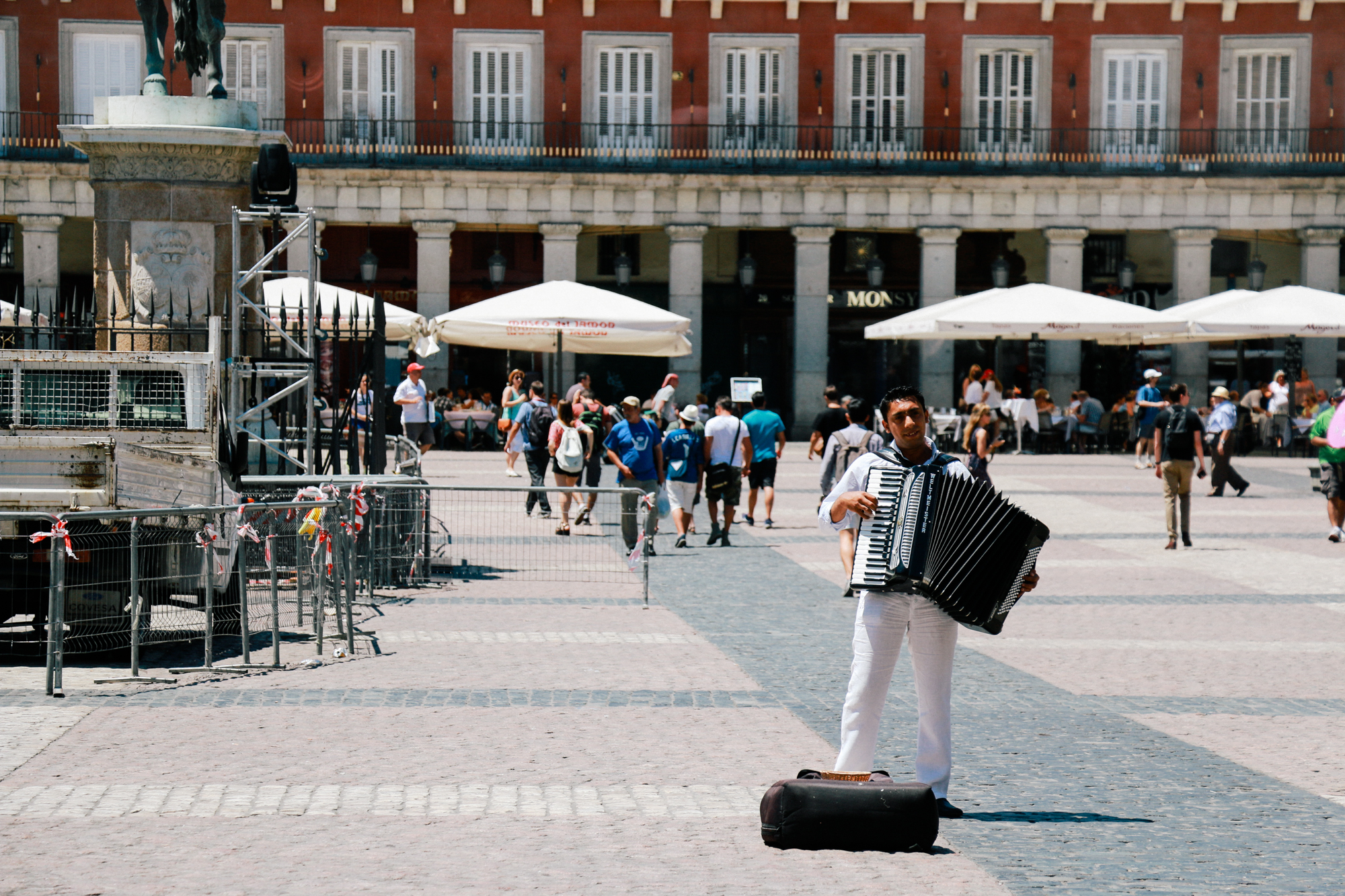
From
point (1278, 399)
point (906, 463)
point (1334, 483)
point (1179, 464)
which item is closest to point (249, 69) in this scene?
point (1278, 399)

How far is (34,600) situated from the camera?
10344 mm

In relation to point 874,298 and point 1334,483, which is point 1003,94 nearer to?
point 874,298

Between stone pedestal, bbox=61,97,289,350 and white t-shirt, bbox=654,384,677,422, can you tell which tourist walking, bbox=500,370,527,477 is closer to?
white t-shirt, bbox=654,384,677,422

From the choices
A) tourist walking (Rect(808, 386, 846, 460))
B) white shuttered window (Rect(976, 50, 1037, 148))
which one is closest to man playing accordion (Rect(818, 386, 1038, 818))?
tourist walking (Rect(808, 386, 846, 460))

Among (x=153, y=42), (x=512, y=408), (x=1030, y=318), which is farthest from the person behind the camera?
(x=1030, y=318)

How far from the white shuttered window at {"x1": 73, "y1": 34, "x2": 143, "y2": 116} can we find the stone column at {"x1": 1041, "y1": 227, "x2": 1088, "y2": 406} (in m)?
19.3

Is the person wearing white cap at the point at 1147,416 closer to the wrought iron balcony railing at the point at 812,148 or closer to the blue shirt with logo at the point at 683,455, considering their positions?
the wrought iron balcony railing at the point at 812,148

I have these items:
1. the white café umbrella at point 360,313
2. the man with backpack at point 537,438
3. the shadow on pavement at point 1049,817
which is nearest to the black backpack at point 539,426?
the man with backpack at point 537,438

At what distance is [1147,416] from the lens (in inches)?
1188

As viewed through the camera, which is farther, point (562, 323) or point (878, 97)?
point (878, 97)

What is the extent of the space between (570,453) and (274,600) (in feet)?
28.5

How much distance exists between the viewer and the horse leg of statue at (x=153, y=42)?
49.2ft

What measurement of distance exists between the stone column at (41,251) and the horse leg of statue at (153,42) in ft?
71.8

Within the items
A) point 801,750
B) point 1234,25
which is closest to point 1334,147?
point 1234,25
